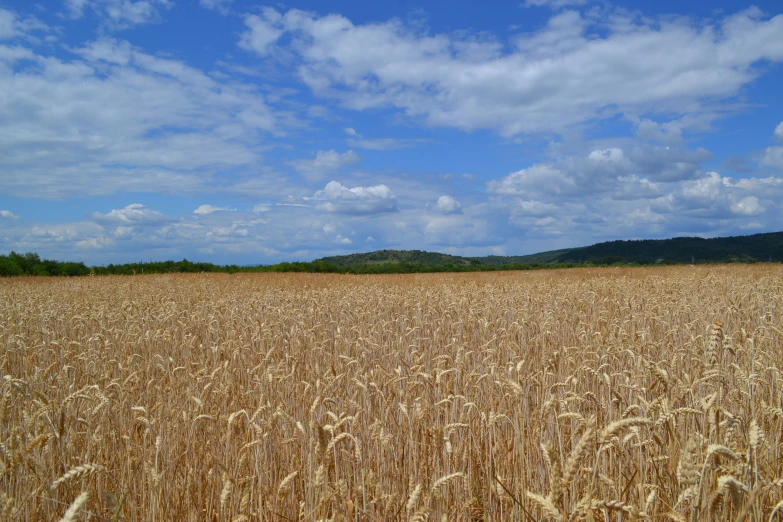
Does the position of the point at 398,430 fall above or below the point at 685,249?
below

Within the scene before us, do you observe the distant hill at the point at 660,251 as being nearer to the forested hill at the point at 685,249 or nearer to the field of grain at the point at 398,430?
the forested hill at the point at 685,249

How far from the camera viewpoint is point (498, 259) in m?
102

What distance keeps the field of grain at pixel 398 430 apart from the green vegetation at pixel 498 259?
111 ft

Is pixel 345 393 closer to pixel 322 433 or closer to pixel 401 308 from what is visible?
pixel 322 433

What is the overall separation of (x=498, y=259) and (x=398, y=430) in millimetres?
100821

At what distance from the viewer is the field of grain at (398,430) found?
232 centimetres

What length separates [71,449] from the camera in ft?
11.0

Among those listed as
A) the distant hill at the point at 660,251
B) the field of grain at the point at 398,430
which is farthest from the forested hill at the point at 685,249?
the field of grain at the point at 398,430

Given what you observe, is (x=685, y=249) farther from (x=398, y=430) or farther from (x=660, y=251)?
(x=398, y=430)

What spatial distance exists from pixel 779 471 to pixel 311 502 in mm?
3061

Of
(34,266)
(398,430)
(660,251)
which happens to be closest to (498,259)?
(660,251)

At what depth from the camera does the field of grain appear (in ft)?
7.62

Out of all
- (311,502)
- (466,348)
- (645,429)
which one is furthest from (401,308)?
(311,502)

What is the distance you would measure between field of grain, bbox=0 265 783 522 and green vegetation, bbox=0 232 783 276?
33.8 metres
